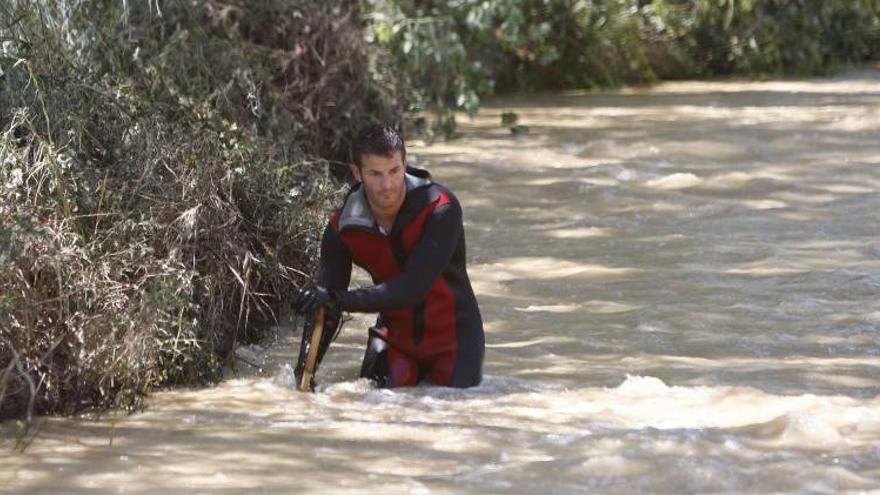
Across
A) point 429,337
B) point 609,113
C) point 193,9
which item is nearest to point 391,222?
point 429,337

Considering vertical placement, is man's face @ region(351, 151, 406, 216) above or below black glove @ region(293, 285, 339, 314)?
above

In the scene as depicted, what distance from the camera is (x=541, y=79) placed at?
1620 cm

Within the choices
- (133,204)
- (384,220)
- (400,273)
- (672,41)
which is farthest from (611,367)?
(672,41)

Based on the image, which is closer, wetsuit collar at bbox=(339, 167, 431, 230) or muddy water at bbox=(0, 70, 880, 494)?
muddy water at bbox=(0, 70, 880, 494)

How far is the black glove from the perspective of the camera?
19.1ft

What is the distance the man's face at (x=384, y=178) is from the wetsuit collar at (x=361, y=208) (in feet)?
0.25

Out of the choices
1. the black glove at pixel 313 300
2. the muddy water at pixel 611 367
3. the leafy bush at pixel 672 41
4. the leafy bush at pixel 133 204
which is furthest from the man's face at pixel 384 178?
the leafy bush at pixel 672 41

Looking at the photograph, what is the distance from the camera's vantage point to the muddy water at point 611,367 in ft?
16.6

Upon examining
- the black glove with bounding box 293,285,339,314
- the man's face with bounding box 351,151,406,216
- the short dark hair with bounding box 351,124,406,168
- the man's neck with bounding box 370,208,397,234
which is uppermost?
the short dark hair with bounding box 351,124,406,168

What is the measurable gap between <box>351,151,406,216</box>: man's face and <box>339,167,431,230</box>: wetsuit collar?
7 centimetres

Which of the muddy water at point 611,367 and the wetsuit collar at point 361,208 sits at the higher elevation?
the wetsuit collar at point 361,208

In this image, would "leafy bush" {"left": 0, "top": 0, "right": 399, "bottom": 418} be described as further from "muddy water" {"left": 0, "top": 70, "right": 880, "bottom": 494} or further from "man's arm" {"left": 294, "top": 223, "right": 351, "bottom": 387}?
"man's arm" {"left": 294, "top": 223, "right": 351, "bottom": 387}

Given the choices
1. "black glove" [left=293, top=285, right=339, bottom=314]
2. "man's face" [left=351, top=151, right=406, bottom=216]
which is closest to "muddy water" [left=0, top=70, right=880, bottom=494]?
"black glove" [left=293, top=285, right=339, bottom=314]

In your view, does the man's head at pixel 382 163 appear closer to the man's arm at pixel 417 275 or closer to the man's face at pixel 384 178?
the man's face at pixel 384 178
